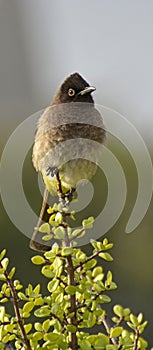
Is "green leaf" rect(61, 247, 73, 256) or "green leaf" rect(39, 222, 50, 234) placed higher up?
"green leaf" rect(39, 222, 50, 234)

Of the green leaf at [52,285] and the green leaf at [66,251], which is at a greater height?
the green leaf at [66,251]

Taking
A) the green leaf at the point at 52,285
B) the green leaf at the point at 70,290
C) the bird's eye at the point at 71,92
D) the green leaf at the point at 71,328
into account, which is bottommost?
the green leaf at the point at 71,328

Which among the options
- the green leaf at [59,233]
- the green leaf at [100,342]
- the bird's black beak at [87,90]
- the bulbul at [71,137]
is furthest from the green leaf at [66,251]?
the bird's black beak at [87,90]

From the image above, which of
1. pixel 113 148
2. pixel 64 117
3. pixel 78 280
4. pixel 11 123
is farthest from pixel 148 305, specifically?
pixel 78 280

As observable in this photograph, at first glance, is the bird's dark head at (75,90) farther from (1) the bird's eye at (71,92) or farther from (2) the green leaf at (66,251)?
(2) the green leaf at (66,251)

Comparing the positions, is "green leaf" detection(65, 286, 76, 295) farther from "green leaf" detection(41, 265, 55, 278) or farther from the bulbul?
the bulbul

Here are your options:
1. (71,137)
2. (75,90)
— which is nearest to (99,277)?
(71,137)

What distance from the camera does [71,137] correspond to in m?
1.71

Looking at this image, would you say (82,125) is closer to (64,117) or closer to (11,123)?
(64,117)

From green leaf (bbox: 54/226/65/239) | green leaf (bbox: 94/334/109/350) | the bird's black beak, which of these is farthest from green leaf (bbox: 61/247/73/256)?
the bird's black beak

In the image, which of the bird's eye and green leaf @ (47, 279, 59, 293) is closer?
green leaf @ (47, 279, 59, 293)

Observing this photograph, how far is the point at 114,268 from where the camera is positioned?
4309 mm

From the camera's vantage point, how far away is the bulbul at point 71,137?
67.7 inches

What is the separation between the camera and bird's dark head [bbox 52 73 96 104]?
1.77 m
